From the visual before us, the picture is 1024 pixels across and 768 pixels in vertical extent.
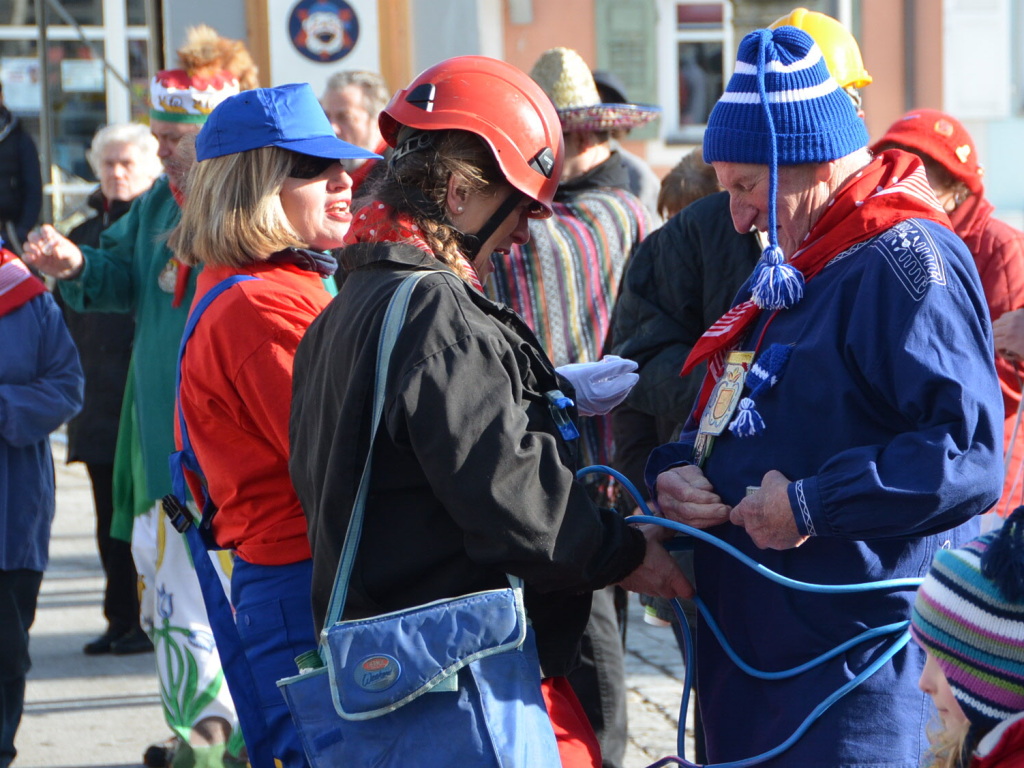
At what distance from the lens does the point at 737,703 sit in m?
2.34

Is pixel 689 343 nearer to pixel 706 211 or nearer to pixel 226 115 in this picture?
pixel 706 211

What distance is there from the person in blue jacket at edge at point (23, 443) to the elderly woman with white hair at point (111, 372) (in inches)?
61.8

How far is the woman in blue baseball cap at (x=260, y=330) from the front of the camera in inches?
106

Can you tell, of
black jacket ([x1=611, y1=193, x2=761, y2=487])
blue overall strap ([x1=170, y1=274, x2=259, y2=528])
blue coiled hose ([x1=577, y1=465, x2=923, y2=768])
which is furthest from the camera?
black jacket ([x1=611, y1=193, x2=761, y2=487])

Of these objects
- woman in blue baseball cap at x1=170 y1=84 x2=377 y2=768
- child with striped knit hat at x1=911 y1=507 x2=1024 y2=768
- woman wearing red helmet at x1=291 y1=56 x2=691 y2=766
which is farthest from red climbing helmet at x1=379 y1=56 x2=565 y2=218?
child with striped knit hat at x1=911 y1=507 x2=1024 y2=768

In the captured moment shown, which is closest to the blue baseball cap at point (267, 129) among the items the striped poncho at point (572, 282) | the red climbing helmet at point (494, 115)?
the red climbing helmet at point (494, 115)

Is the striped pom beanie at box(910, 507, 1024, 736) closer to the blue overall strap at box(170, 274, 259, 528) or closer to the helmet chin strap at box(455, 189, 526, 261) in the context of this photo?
the helmet chin strap at box(455, 189, 526, 261)

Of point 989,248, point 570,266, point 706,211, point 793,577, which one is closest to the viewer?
point 793,577

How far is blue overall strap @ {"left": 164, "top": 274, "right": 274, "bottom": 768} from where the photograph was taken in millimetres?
2691

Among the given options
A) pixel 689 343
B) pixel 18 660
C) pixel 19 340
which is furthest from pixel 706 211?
pixel 18 660

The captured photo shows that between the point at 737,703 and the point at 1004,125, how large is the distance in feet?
45.0

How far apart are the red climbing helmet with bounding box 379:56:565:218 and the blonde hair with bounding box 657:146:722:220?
1787mm

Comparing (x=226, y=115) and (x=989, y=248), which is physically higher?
(x=226, y=115)

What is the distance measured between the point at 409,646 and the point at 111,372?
13.4ft
